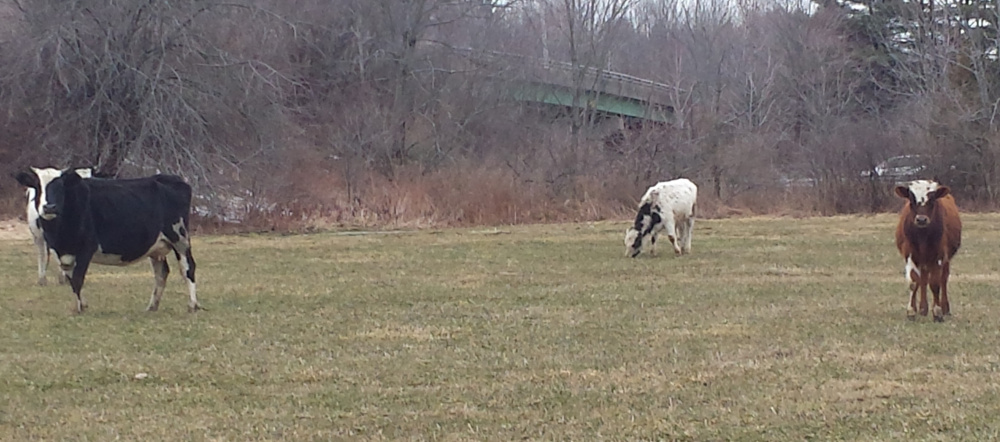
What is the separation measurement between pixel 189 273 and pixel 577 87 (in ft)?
115

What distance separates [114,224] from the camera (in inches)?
478

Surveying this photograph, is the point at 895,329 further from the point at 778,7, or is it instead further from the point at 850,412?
the point at 778,7

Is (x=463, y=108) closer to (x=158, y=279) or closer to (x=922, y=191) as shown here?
(x=158, y=279)

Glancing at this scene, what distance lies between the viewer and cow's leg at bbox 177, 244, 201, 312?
1242 cm

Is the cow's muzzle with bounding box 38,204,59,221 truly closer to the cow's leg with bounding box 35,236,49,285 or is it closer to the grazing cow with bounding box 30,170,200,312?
the grazing cow with bounding box 30,170,200,312

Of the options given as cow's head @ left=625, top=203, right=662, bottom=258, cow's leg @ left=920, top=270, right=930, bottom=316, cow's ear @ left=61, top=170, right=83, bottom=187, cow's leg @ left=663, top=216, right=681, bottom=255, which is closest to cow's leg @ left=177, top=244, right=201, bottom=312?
cow's ear @ left=61, top=170, right=83, bottom=187

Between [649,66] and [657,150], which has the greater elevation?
[649,66]

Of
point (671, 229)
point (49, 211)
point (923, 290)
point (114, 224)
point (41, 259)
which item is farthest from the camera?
point (671, 229)

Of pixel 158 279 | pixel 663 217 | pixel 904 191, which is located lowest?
pixel 158 279

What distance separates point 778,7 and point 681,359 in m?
53.5

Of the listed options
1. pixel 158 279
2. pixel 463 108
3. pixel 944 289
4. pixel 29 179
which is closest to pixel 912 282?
pixel 944 289

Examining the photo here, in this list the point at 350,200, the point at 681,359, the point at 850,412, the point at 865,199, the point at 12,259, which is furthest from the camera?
the point at 865,199

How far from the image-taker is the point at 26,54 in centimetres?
2756

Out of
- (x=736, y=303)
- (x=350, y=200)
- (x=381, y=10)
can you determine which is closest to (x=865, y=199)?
(x=350, y=200)
